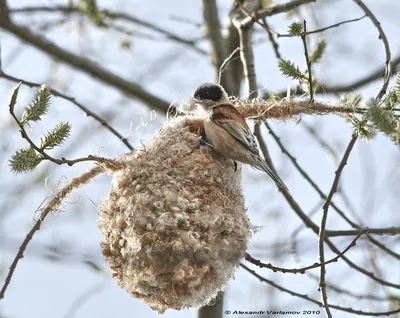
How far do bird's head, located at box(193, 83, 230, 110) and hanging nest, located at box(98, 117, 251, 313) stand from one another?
356 mm

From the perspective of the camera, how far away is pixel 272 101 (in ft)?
9.75

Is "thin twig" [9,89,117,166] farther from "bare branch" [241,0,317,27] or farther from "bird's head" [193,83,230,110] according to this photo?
"bare branch" [241,0,317,27]

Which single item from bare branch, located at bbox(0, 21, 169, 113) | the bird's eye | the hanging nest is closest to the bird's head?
the bird's eye

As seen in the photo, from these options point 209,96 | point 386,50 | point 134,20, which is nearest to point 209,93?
point 209,96

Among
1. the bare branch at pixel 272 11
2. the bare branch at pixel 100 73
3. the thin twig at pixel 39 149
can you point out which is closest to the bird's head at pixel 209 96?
the bare branch at pixel 272 11

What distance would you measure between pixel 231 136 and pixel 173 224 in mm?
597

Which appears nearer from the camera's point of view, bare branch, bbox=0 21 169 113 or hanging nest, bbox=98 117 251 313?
hanging nest, bbox=98 117 251 313

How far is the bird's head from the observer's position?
317 centimetres

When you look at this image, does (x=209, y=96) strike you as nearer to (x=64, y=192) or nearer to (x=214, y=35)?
(x=64, y=192)

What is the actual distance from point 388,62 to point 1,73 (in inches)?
70.8

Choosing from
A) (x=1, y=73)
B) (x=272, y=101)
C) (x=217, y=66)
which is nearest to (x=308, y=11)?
(x=217, y=66)

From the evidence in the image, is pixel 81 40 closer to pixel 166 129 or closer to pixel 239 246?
pixel 166 129

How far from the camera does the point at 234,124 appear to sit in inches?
117

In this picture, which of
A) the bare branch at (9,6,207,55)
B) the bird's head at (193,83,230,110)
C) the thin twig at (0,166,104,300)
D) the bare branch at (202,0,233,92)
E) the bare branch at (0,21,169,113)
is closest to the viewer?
the thin twig at (0,166,104,300)
